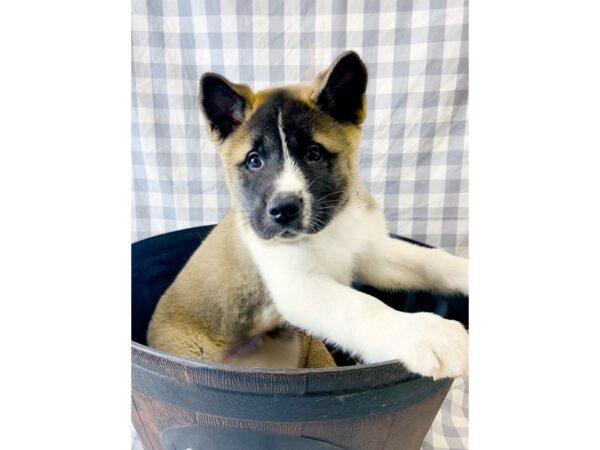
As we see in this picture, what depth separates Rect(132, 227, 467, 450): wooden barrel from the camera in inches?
33.4

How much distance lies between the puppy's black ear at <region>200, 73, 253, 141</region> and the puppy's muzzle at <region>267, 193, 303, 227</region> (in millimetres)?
249

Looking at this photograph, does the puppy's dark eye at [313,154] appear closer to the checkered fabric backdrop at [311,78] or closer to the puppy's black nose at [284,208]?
the puppy's black nose at [284,208]

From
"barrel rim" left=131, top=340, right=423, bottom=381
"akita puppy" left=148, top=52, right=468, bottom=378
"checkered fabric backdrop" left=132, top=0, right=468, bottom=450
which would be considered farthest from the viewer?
"checkered fabric backdrop" left=132, top=0, right=468, bottom=450

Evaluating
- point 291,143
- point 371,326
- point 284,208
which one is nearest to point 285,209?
point 284,208

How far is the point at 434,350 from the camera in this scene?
88cm

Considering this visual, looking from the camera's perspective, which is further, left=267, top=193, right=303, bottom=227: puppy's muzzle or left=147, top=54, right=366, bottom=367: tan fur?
left=147, top=54, right=366, bottom=367: tan fur

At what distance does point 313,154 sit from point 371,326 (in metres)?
0.37

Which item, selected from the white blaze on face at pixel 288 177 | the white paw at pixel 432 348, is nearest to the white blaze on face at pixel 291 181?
the white blaze on face at pixel 288 177

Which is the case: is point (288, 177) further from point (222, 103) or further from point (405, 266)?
point (405, 266)

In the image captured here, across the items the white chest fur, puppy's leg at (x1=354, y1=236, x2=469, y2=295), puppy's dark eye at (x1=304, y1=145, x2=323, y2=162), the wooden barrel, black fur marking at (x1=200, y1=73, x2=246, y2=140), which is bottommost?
the wooden barrel

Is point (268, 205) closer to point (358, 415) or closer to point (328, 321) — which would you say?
point (328, 321)

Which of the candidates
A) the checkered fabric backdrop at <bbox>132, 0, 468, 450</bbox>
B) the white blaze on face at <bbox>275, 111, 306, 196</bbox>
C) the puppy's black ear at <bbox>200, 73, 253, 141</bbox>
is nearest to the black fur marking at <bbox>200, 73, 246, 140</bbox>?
the puppy's black ear at <bbox>200, 73, 253, 141</bbox>

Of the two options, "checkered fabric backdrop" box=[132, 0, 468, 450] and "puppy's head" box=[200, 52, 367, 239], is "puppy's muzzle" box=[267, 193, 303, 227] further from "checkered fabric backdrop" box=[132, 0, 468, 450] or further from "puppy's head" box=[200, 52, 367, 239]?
"checkered fabric backdrop" box=[132, 0, 468, 450]
